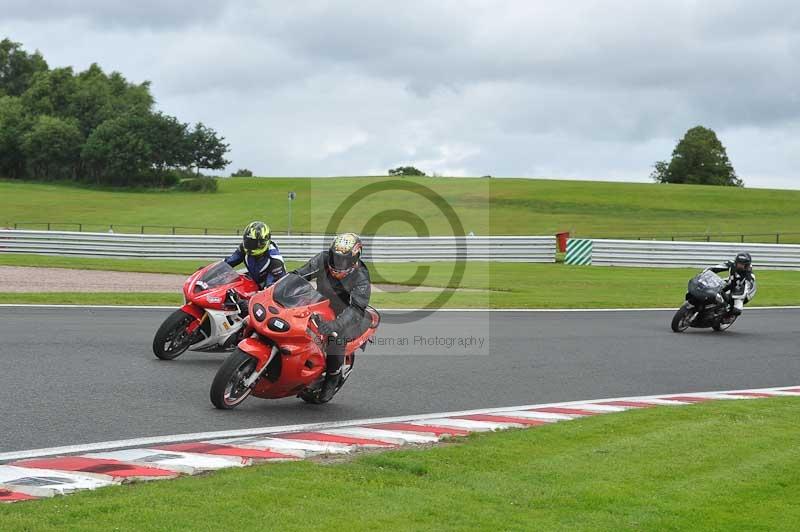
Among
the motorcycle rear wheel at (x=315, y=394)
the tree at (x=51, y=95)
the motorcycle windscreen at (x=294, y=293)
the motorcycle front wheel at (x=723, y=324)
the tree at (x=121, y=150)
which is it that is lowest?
the motorcycle rear wheel at (x=315, y=394)

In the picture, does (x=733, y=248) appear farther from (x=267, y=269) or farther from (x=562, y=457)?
(x=562, y=457)

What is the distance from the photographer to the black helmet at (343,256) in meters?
10.1

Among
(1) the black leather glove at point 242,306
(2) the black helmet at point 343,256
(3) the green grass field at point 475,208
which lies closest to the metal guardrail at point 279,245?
(3) the green grass field at point 475,208

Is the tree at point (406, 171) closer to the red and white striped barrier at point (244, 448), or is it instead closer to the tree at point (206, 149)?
the tree at point (206, 149)

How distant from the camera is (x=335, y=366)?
10320 millimetres

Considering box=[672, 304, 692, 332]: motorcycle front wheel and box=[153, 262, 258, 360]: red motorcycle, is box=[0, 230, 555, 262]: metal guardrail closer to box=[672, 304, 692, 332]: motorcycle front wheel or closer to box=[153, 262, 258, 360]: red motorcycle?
box=[672, 304, 692, 332]: motorcycle front wheel

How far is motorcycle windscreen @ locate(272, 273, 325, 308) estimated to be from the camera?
32.5 feet

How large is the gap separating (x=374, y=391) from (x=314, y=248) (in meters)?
25.9

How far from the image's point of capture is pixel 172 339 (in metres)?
13.1

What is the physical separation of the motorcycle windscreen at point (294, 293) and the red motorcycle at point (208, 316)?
2.60 metres

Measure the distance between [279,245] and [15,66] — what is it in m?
130

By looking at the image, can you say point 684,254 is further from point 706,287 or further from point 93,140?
point 93,140

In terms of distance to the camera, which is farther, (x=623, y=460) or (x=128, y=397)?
(x=128, y=397)

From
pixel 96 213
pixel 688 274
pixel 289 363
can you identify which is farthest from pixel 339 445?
pixel 96 213
